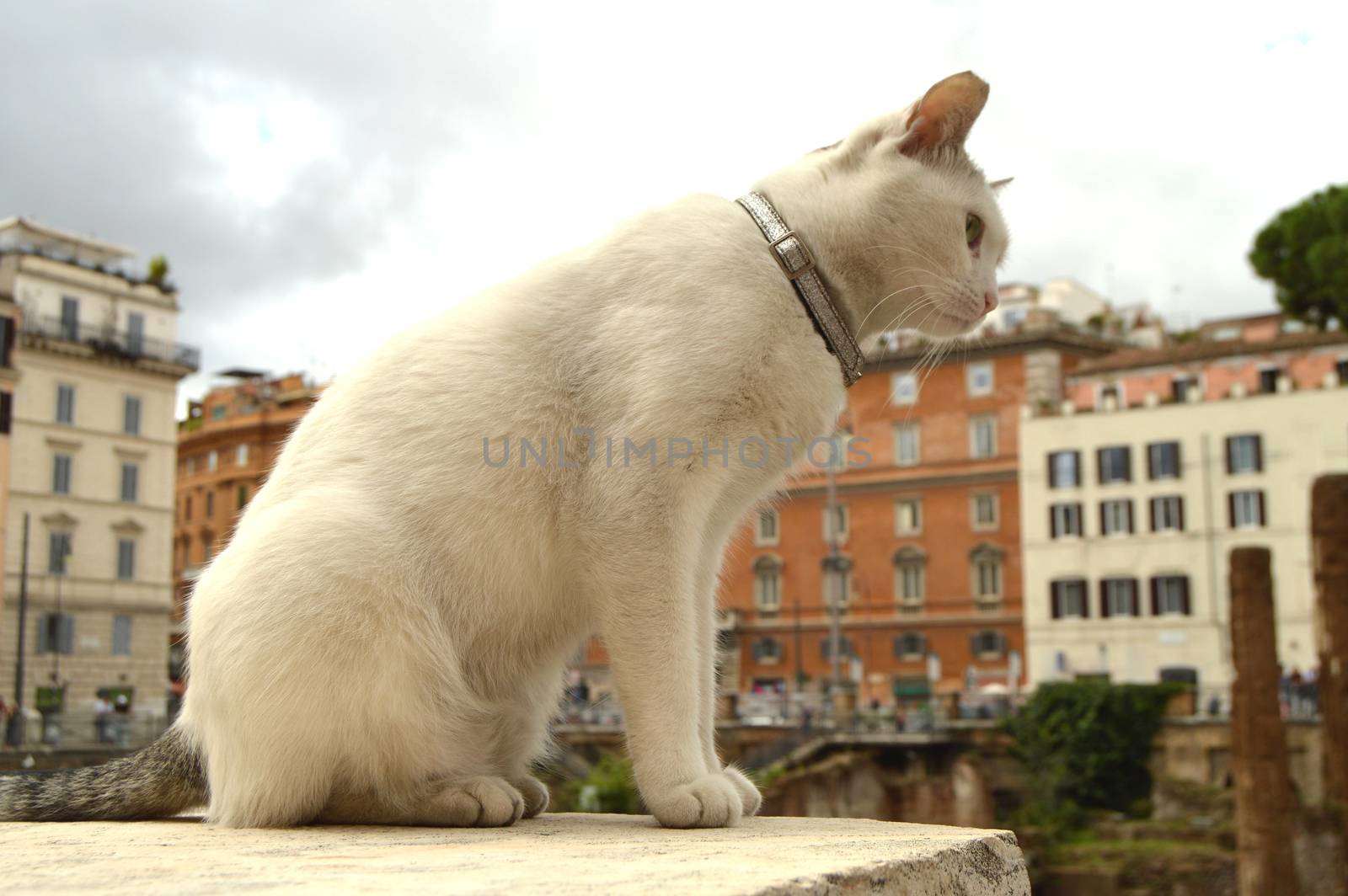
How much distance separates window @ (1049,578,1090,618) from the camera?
4697 centimetres

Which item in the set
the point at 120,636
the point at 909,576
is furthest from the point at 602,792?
the point at 909,576

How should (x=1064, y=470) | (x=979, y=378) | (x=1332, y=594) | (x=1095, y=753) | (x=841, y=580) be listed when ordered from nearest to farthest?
(x=1332, y=594) → (x=1095, y=753) → (x=1064, y=470) → (x=979, y=378) → (x=841, y=580)

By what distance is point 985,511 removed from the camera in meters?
51.9

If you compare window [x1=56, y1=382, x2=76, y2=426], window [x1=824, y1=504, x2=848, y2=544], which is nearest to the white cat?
window [x1=56, y1=382, x2=76, y2=426]

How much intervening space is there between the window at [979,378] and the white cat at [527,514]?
4989cm

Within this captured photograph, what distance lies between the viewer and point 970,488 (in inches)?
2055

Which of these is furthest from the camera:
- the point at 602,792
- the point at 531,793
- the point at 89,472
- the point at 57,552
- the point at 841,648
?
the point at 841,648

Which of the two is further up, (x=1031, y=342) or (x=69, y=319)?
(x=1031, y=342)

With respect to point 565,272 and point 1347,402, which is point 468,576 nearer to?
point 565,272

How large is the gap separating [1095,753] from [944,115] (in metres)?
32.5

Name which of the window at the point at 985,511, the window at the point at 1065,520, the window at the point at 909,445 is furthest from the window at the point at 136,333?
the window at the point at 1065,520

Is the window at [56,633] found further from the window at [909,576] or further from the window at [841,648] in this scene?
the window at [909,576]

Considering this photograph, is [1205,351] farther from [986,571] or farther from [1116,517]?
[986,571]

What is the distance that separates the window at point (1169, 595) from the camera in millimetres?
44875
